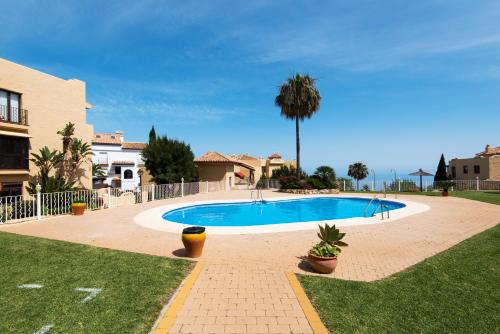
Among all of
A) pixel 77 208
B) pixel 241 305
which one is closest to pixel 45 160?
pixel 77 208

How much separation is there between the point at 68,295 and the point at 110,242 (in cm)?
431

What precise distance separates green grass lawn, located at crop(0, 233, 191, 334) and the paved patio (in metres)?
0.70

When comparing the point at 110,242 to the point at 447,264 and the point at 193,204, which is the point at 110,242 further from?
the point at 193,204

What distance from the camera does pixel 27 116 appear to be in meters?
17.7

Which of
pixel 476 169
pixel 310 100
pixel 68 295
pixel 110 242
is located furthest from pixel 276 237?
pixel 476 169

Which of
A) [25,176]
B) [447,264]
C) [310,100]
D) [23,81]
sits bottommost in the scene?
[447,264]

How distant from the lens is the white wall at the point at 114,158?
4400 cm

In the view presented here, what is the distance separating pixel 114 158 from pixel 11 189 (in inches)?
1160

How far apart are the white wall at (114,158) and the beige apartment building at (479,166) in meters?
52.2

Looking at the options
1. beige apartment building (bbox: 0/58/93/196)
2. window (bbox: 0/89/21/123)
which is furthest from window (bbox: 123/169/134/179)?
window (bbox: 0/89/21/123)

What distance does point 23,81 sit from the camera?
17.6m

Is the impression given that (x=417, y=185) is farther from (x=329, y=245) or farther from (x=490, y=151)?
(x=329, y=245)

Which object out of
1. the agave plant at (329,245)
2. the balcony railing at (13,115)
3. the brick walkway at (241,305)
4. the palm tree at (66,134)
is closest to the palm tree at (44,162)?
the palm tree at (66,134)

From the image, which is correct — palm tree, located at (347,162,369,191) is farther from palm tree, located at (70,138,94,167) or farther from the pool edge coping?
palm tree, located at (70,138,94,167)
